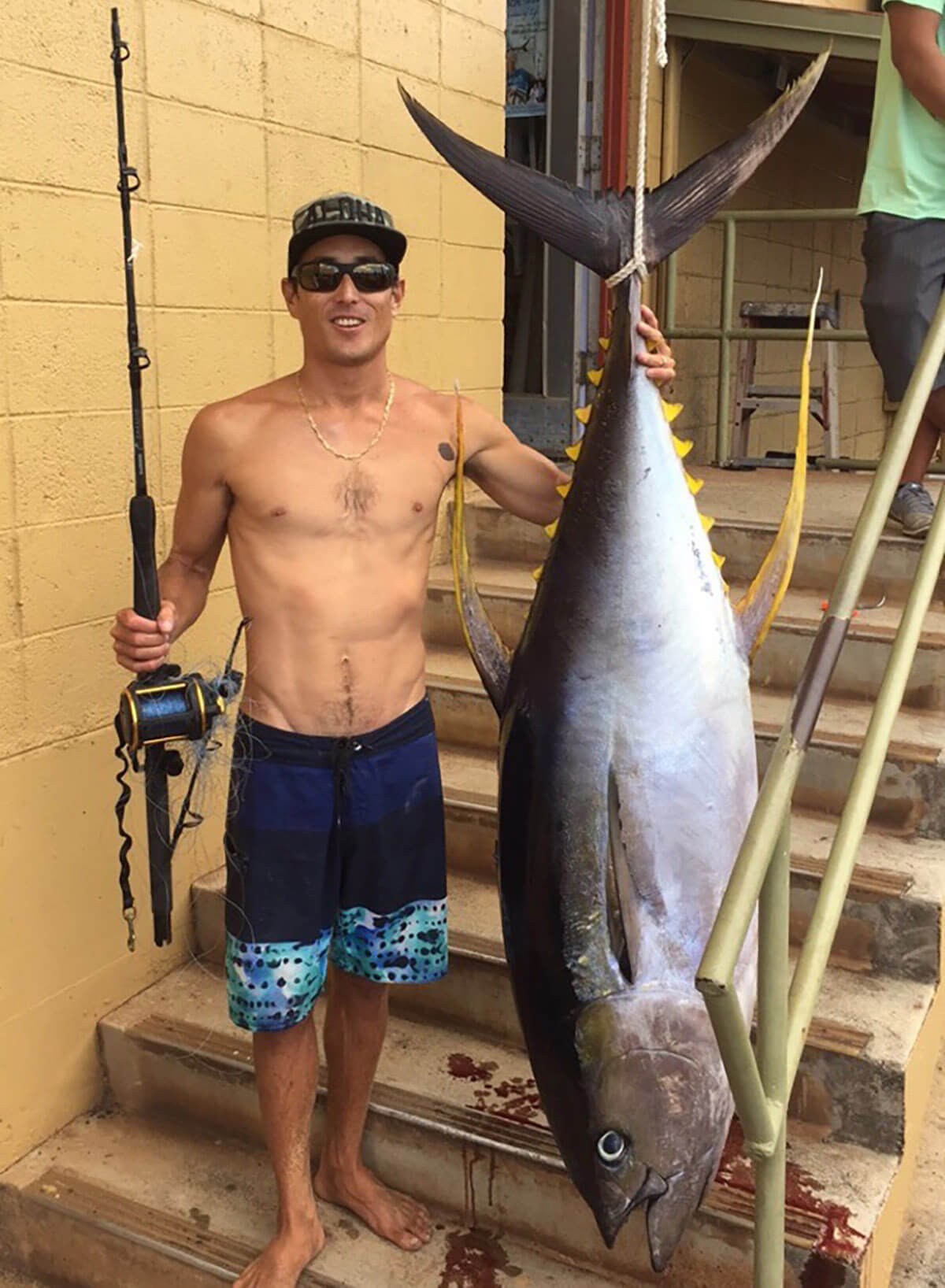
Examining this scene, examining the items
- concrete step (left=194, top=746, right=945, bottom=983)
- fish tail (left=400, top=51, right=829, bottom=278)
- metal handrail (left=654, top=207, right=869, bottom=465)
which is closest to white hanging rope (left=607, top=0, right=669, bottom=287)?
fish tail (left=400, top=51, right=829, bottom=278)

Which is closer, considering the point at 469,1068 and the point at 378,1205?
the point at 378,1205

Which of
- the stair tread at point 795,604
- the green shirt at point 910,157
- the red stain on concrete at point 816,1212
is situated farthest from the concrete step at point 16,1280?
the green shirt at point 910,157

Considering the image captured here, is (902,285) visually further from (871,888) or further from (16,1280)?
(16,1280)

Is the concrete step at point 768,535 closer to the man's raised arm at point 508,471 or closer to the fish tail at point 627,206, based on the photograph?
the man's raised arm at point 508,471

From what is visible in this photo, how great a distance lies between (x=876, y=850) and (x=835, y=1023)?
19.1 inches

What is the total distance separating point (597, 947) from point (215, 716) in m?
0.74

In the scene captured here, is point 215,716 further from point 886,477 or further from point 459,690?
point 459,690

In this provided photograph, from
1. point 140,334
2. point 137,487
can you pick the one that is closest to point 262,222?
point 140,334

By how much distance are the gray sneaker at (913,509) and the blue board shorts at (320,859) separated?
166 centimetres

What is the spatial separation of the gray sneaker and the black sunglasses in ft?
5.77

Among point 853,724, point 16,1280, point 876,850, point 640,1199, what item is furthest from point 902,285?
point 16,1280

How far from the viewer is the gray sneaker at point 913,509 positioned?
10.8 ft

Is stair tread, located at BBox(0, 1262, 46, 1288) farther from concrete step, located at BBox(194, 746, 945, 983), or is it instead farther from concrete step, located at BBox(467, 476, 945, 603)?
concrete step, located at BBox(467, 476, 945, 603)

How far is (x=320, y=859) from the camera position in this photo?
2174mm
